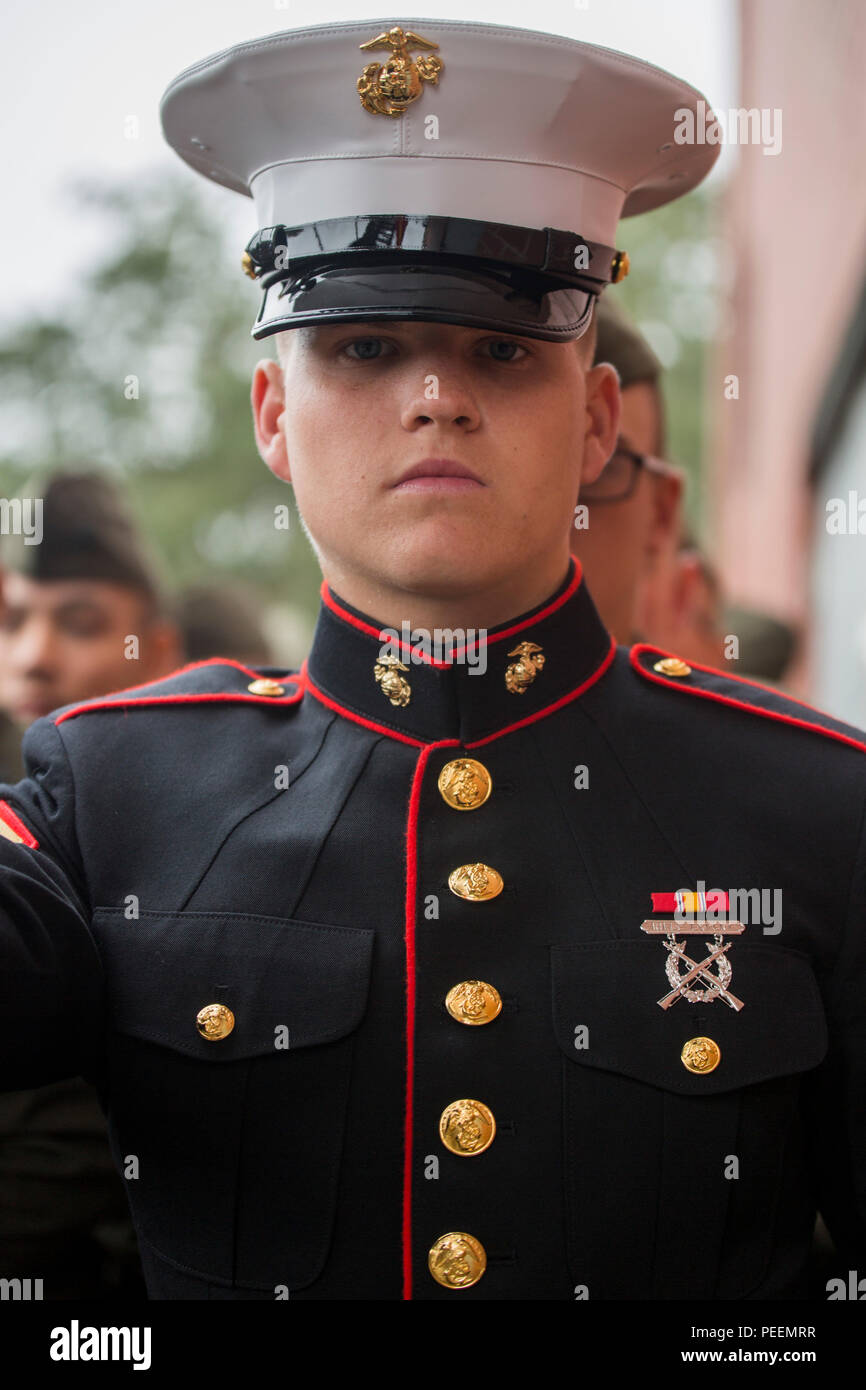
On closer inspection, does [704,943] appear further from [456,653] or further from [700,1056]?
[456,653]

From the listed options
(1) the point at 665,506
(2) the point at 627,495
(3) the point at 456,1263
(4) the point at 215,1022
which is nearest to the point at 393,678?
(4) the point at 215,1022

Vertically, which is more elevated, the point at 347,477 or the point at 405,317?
the point at 405,317

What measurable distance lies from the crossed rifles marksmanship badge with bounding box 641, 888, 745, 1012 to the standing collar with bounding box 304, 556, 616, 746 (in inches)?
12.5

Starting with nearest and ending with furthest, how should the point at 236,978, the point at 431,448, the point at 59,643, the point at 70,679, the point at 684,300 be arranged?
the point at 431,448
the point at 236,978
the point at 70,679
the point at 59,643
the point at 684,300

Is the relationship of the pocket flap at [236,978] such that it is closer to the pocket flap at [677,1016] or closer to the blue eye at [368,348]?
the pocket flap at [677,1016]

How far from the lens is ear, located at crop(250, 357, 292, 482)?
201 cm

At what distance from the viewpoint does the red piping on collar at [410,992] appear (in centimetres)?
178

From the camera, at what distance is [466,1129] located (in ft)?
5.85

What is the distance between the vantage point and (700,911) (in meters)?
1.90

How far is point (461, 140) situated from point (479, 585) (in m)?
0.54

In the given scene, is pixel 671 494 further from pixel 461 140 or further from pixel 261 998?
pixel 261 998

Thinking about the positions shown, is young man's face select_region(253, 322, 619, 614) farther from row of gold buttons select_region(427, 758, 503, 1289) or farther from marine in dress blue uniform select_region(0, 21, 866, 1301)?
row of gold buttons select_region(427, 758, 503, 1289)

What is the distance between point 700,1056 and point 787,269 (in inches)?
415

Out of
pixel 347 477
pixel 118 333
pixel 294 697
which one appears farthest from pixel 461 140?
pixel 118 333
